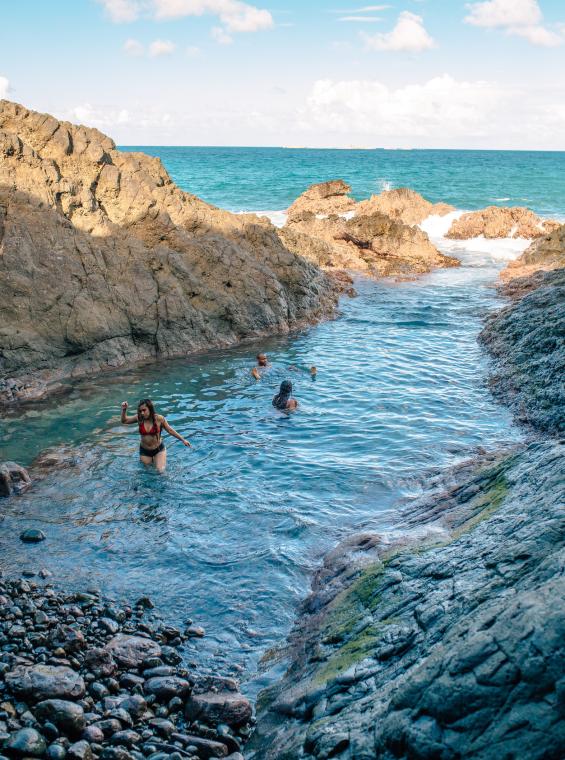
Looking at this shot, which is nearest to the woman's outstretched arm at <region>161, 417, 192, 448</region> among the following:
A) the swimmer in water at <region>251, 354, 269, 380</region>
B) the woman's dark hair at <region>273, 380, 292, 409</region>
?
the woman's dark hair at <region>273, 380, 292, 409</region>

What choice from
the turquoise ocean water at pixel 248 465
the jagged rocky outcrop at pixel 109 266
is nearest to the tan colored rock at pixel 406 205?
the turquoise ocean water at pixel 248 465

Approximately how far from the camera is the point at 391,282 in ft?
102

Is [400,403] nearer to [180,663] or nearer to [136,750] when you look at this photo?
[180,663]

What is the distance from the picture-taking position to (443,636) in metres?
5.44

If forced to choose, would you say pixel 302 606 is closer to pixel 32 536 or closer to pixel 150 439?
pixel 32 536

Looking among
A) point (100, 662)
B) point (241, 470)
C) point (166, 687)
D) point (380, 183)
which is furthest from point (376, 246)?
point (380, 183)

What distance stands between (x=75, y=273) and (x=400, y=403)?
9.53 meters

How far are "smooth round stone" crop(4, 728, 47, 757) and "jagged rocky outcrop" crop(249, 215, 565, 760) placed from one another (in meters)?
1.91

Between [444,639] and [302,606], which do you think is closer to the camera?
[444,639]

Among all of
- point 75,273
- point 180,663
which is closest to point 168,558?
point 180,663

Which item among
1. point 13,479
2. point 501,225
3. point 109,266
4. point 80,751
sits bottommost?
point 80,751

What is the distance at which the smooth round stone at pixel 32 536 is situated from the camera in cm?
980

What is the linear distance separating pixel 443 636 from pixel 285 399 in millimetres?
10547

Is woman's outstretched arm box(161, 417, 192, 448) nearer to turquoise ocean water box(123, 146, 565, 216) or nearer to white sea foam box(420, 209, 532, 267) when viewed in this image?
white sea foam box(420, 209, 532, 267)
